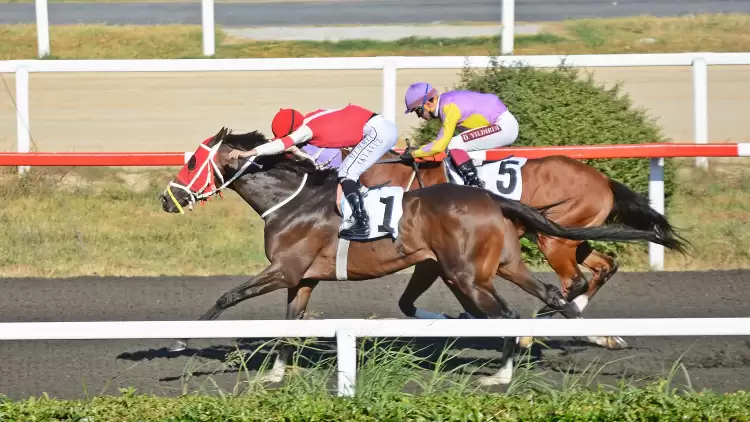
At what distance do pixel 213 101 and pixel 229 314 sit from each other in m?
7.81

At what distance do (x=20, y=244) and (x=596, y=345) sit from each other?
16.2 ft

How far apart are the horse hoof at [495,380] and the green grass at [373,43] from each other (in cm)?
1193

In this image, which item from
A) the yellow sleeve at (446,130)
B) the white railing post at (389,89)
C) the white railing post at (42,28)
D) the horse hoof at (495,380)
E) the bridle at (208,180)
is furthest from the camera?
the white railing post at (42,28)

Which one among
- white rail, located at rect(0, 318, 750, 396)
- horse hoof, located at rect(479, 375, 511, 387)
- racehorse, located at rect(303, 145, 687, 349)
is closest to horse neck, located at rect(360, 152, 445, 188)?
racehorse, located at rect(303, 145, 687, 349)

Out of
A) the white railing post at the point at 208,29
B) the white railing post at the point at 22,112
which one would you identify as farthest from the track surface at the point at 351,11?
the white railing post at the point at 22,112

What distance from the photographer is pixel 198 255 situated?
30.8 ft

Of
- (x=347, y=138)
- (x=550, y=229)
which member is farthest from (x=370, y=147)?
(x=550, y=229)

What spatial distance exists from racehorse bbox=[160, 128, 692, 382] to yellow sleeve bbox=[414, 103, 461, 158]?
0.93 meters

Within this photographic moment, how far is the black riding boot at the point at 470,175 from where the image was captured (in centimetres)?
737

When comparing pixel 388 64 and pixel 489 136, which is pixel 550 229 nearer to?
pixel 489 136

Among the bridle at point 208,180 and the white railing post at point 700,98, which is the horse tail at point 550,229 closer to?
the bridle at point 208,180

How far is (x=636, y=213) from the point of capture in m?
7.37

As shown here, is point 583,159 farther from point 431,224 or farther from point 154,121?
point 154,121

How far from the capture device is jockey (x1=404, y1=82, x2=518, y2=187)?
7684 millimetres
